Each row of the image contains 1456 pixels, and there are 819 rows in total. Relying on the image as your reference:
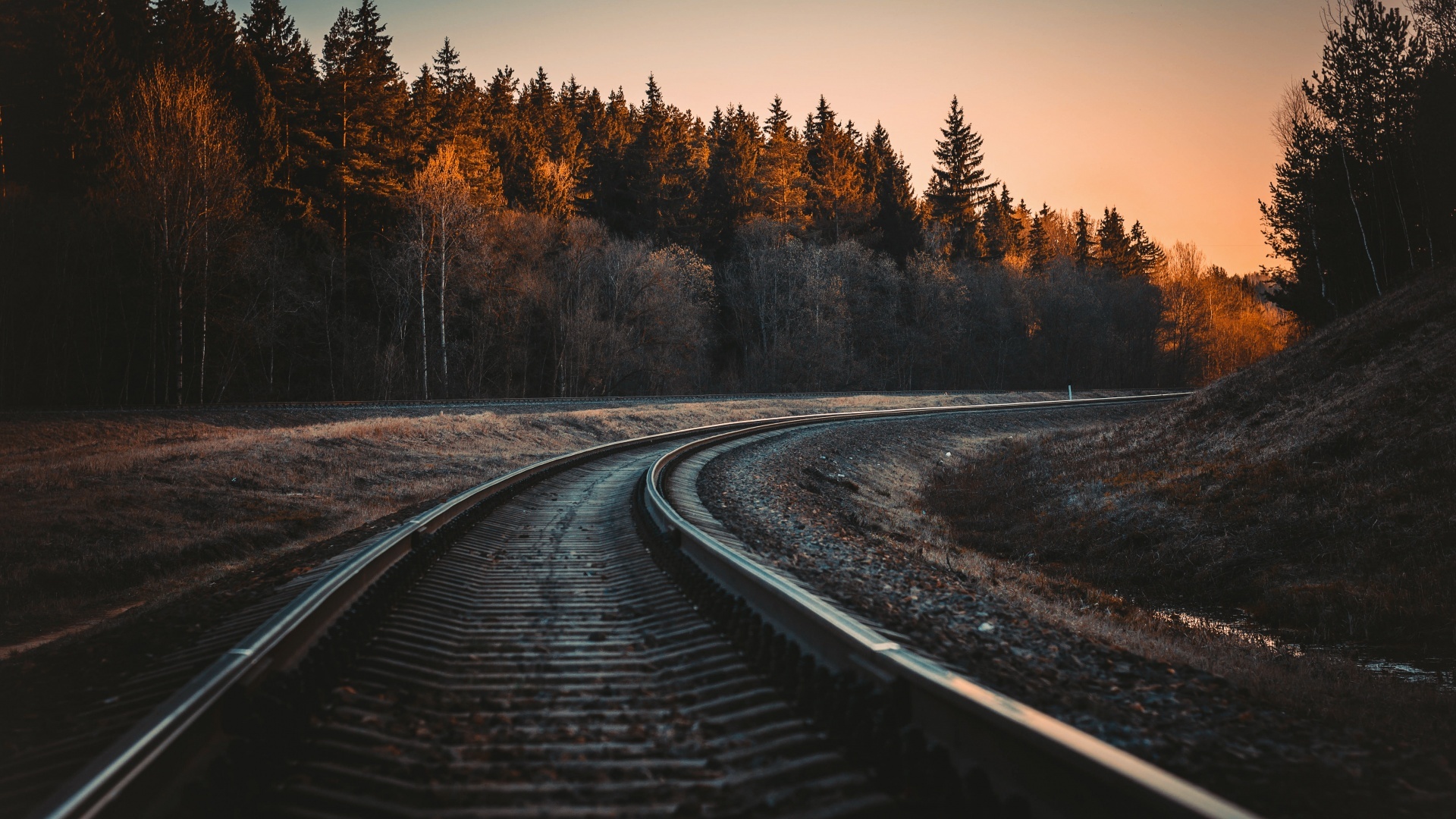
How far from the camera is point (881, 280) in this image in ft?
195

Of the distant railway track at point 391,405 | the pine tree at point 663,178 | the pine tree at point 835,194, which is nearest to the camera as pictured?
the distant railway track at point 391,405

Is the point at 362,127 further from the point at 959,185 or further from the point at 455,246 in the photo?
the point at 959,185

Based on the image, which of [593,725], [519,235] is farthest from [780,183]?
[593,725]

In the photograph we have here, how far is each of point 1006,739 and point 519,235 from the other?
1710 inches

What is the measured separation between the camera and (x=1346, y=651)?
7.32m

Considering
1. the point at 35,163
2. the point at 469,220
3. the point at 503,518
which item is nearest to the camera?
the point at 503,518

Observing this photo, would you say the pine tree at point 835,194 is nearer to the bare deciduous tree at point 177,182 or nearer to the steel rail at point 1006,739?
the bare deciduous tree at point 177,182

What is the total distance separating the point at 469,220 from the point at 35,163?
17.1 metres

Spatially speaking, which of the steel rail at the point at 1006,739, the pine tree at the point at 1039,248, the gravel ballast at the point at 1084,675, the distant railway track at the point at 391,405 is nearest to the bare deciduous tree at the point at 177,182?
the distant railway track at the point at 391,405

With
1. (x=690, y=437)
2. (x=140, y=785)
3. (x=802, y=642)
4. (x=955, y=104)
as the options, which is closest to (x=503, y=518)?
(x=802, y=642)

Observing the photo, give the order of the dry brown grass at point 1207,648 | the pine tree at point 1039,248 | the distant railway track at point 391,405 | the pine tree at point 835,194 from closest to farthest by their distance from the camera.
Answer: the dry brown grass at point 1207,648, the distant railway track at point 391,405, the pine tree at point 835,194, the pine tree at point 1039,248

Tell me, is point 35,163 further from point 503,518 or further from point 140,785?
point 140,785

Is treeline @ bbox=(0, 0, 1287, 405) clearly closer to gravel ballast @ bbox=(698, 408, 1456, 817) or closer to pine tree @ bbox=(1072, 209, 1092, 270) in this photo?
pine tree @ bbox=(1072, 209, 1092, 270)

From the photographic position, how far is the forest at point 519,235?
1069 inches
